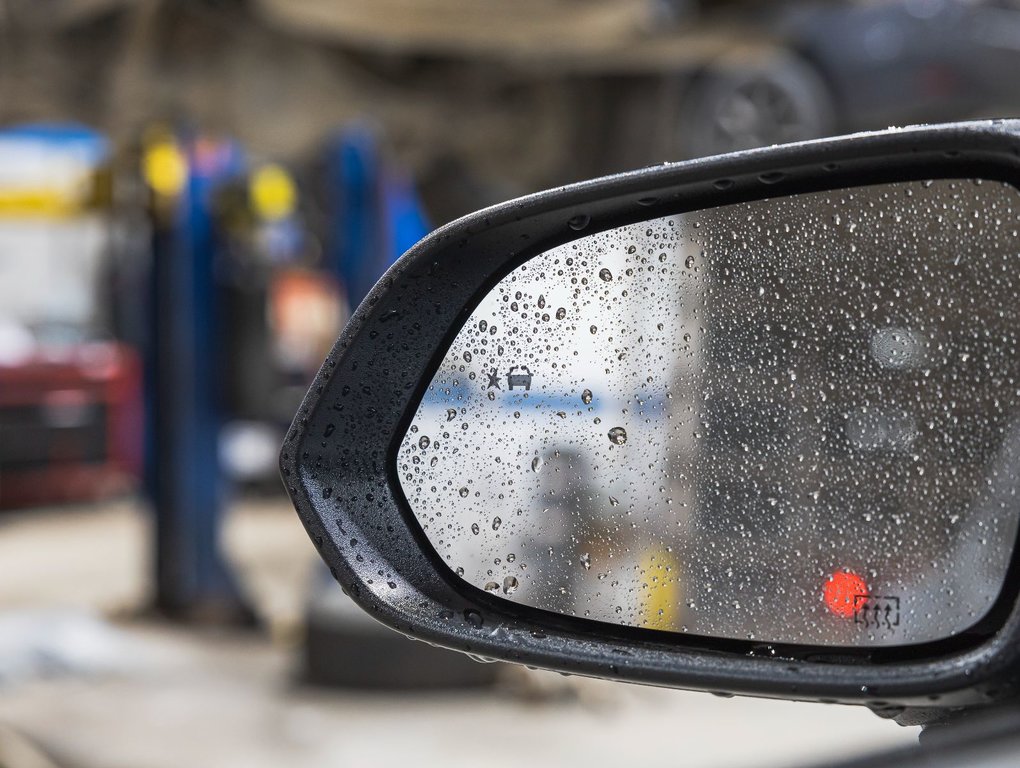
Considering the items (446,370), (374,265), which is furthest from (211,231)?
(446,370)

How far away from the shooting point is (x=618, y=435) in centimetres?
94

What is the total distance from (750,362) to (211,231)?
6.24 m

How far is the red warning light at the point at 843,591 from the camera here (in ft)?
2.65

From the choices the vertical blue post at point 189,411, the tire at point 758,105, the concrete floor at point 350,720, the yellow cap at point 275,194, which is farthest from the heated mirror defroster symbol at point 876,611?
the yellow cap at point 275,194

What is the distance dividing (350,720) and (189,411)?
246cm

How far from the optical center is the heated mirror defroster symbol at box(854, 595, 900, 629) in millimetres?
785

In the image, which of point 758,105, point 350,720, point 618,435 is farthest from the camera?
point 758,105

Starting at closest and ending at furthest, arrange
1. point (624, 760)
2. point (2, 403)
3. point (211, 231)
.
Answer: point (624, 760) → point (211, 231) → point (2, 403)

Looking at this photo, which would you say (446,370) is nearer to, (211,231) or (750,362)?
(750,362)

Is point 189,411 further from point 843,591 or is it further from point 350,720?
point 843,591

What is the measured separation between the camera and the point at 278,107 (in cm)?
514

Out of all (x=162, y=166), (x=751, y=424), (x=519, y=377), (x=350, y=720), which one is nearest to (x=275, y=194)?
(x=162, y=166)

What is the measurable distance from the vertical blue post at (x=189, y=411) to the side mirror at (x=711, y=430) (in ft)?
19.3

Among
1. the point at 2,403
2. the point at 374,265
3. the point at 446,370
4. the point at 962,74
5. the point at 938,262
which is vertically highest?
the point at 962,74
